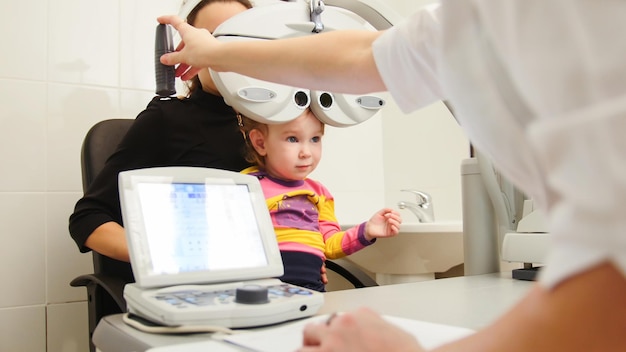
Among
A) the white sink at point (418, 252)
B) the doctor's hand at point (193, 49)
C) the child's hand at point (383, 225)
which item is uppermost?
the doctor's hand at point (193, 49)

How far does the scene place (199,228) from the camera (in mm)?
902

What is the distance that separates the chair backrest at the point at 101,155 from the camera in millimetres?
1424

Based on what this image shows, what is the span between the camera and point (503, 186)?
135 centimetres

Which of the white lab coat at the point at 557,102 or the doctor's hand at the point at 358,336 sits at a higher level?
the white lab coat at the point at 557,102

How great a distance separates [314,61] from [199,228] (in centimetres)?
31

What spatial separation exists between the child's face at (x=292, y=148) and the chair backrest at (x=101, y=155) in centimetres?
43

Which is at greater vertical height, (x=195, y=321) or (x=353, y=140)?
(x=353, y=140)

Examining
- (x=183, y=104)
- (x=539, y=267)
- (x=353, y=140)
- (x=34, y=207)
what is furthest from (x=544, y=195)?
(x=353, y=140)

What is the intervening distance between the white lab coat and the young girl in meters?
0.92

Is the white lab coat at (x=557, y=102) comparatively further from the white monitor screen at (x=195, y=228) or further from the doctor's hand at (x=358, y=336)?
the white monitor screen at (x=195, y=228)

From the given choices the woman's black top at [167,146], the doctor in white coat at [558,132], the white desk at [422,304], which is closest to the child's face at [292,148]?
the woman's black top at [167,146]

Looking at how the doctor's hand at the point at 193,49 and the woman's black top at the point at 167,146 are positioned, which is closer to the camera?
the doctor's hand at the point at 193,49

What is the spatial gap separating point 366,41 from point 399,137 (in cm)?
173

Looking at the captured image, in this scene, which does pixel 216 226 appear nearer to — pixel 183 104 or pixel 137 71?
pixel 183 104
